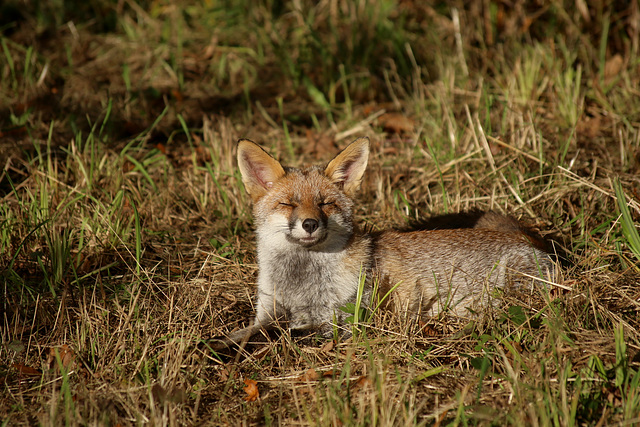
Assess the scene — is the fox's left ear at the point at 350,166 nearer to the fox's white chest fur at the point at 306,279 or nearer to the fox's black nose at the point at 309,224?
the fox's white chest fur at the point at 306,279

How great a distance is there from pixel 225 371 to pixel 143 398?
24.5 inches

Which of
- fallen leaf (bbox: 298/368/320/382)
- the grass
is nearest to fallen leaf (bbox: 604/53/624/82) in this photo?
the grass

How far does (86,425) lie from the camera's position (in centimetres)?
320

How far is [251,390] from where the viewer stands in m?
3.74

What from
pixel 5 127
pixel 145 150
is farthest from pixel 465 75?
pixel 5 127

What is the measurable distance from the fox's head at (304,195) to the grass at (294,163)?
2.67 feet

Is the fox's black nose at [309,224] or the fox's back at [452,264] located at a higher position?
the fox's black nose at [309,224]

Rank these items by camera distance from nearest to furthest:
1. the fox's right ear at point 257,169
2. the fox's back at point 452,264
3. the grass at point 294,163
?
the grass at point 294,163 < the fox's right ear at point 257,169 < the fox's back at point 452,264

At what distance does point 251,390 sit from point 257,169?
191cm

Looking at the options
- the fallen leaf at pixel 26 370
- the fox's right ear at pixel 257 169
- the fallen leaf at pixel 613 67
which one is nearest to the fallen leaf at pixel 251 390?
the fallen leaf at pixel 26 370

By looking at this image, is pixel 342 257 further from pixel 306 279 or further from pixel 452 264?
pixel 452 264

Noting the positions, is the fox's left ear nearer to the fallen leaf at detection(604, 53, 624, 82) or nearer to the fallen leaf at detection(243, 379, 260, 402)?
the fallen leaf at detection(243, 379, 260, 402)

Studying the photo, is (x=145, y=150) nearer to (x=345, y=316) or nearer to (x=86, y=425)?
(x=345, y=316)

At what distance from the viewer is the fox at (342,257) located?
14.7 feet
